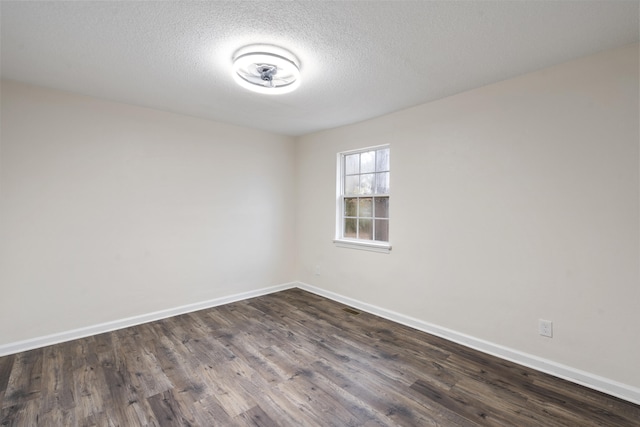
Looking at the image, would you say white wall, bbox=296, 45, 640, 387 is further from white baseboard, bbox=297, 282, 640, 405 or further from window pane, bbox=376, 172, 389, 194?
window pane, bbox=376, 172, 389, 194

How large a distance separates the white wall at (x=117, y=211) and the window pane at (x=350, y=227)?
1230 mm

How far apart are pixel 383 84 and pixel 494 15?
1029 mm

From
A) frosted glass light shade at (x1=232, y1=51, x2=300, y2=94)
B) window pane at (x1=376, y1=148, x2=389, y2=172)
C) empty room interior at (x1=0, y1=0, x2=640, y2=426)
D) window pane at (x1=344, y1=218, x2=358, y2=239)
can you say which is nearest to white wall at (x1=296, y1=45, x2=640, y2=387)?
empty room interior at (x1=0, y1=0, x2=640, y2=426)

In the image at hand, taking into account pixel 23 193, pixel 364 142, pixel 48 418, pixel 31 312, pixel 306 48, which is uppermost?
pixel 306 48

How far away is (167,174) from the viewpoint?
345 centimetres

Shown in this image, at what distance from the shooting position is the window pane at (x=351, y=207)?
3.99m

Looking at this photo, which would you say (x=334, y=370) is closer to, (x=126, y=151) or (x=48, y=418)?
(x=48, y=418)

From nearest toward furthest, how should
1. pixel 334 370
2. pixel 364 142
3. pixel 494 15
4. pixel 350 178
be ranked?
pixel 494 15 → pixel 334 370 → pixel 364 142 → pixel 350 178

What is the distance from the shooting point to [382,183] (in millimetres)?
3643

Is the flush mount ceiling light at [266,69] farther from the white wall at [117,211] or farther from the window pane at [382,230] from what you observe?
the window pane at [382,230]

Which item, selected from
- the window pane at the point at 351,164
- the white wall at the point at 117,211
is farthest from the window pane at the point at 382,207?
the white wall at the point at 117,211

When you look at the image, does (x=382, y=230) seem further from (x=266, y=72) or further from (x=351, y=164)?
(x=266, y=72)

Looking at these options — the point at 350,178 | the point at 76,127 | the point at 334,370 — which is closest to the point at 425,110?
the point at 350,178

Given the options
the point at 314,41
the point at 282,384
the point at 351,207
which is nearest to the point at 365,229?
the point at 351,207
